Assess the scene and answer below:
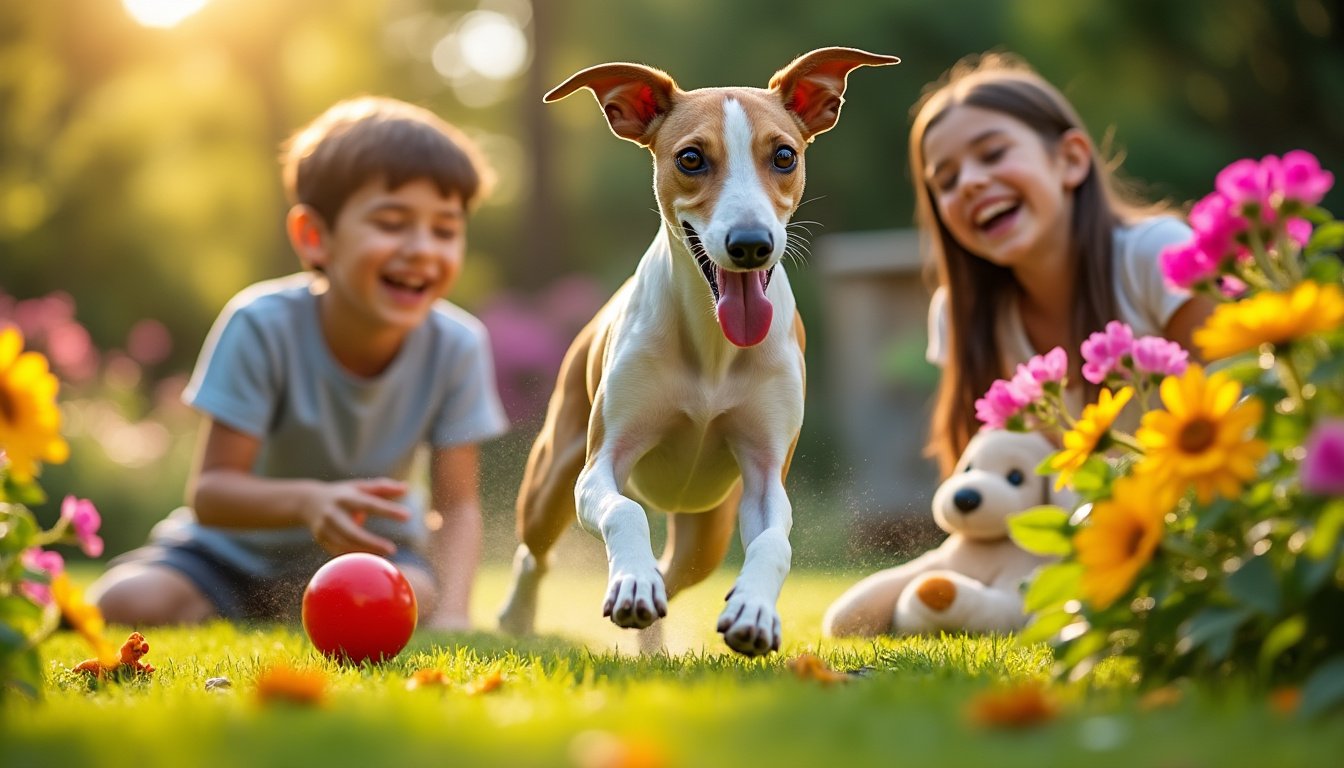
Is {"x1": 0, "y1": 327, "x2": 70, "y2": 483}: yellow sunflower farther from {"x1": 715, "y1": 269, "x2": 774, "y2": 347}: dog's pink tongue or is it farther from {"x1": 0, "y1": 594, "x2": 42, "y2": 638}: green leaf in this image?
{"x1": 715, "y1": 269, "x2": 774, "y2": 347}: dog's pink tongue

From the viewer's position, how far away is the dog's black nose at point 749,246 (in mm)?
3125

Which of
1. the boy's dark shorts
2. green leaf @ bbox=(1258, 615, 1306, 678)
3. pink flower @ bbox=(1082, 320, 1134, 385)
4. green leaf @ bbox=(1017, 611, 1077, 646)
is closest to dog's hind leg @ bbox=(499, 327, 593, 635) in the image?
the boy's dark shorts

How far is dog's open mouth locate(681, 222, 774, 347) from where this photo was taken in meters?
3.29

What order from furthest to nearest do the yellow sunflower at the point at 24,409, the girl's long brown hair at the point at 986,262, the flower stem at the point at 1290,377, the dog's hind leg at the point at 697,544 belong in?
the girl's long brown hair at the point at 986,262 < the dog's hind leg at the point at 697,544 < the yellow sunflower at the point at 24,409 < the flower stem at the point at 1290,377

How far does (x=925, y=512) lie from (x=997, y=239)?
4872mm

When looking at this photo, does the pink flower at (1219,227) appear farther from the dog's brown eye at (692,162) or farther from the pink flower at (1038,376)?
the dog's brown eye at (692,162)

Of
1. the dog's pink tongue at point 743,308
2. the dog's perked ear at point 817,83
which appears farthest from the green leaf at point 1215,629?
the dog's perked ear at point 817,83

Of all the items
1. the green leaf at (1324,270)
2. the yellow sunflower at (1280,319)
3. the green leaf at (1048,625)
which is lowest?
the green leaf at (1048,625)

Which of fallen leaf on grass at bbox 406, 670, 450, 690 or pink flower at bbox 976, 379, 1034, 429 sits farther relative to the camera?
pink flower at bbox 976, 379, 1034, 429

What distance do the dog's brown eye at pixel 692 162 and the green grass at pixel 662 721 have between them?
3.93ft

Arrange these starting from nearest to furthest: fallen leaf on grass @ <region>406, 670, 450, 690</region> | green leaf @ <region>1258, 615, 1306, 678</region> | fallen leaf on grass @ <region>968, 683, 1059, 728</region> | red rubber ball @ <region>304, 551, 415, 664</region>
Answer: fallen leaf on grass @ <region>968, 683, 1059, 728</region> → green leaf @ <region>1258, 615, 1306, 678</region> → fallen leaf on grass @ <region>406, 670, 450, 690</region> → red rubber ball @ <region>304, 551, 415, 664</region>

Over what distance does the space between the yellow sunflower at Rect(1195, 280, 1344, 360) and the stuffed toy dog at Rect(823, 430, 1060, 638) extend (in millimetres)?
1868

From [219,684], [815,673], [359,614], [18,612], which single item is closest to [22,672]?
[18,612]

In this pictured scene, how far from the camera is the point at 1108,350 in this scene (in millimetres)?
2787
